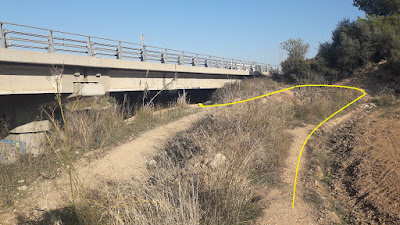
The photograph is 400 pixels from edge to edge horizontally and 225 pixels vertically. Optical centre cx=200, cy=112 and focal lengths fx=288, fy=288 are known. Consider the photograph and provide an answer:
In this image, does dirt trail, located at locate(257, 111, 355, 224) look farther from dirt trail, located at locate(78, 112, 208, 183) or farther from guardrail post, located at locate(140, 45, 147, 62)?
guardrail post, located at locate(140, 45, 147, 62)

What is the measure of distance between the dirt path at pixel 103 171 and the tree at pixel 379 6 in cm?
2231

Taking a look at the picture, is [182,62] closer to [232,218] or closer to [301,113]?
[301,113]

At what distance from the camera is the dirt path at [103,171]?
563 cm

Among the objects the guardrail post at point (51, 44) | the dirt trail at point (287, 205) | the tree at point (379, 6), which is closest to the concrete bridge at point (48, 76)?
the guardrail post at point (51, 44)

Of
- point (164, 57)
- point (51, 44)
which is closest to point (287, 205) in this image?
point (51, 44)

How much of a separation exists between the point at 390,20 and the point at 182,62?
51.1 ft

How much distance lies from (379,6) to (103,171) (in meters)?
27.9

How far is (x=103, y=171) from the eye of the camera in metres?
7.95

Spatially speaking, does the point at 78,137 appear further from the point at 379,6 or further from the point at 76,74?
the point at 379,6

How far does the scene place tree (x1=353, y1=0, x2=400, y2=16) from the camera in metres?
24.1

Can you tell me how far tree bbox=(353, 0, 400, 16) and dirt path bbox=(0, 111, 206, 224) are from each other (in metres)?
22.3

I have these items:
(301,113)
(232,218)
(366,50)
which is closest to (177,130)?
(301,113)

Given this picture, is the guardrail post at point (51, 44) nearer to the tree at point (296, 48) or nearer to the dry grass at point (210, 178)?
the dry grass at point (210, 178)

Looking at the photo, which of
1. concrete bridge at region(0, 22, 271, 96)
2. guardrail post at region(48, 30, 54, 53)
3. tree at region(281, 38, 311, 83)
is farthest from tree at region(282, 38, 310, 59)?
guardrail post at region(48, 30, 54, 53)
